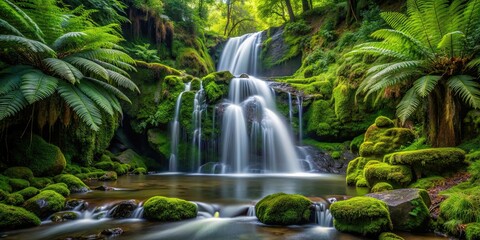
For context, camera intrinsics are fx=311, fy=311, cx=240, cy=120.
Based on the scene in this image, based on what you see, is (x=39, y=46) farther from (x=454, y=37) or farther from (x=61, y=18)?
(x=454, y=37)

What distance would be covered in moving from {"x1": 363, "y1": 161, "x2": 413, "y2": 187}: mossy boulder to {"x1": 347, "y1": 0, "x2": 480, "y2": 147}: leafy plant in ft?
3.39

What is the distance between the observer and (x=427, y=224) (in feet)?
14.0

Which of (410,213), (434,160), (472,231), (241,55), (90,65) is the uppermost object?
(241,55)

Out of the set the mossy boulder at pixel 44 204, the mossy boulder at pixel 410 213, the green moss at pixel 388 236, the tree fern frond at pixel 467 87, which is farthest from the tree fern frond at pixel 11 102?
the tree fern frond at pixel 467 87

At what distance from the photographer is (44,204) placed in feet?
17.5

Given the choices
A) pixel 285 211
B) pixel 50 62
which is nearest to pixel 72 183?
pixel 50 62

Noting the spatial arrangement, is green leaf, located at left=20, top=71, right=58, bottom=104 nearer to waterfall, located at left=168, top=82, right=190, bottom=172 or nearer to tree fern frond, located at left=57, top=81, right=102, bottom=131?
tree fern frond, located at left=57, top=81, right=102, bottom=131

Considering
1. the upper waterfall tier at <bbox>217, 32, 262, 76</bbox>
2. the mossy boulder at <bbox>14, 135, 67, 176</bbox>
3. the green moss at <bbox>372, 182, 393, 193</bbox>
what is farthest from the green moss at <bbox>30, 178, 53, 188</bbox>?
the upper waterfall tier at <bbox>217, 32, 262, 76</bbox>

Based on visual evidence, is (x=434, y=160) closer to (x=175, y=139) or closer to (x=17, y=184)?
(x=17, y=184)

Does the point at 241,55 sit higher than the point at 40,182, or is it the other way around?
the point at 241,55

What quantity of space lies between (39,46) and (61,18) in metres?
2.09

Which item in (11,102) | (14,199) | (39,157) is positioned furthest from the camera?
(39,157)

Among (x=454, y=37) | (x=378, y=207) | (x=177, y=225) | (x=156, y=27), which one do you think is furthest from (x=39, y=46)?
(x=156, y=27)

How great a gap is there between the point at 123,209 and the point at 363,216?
395 cm
